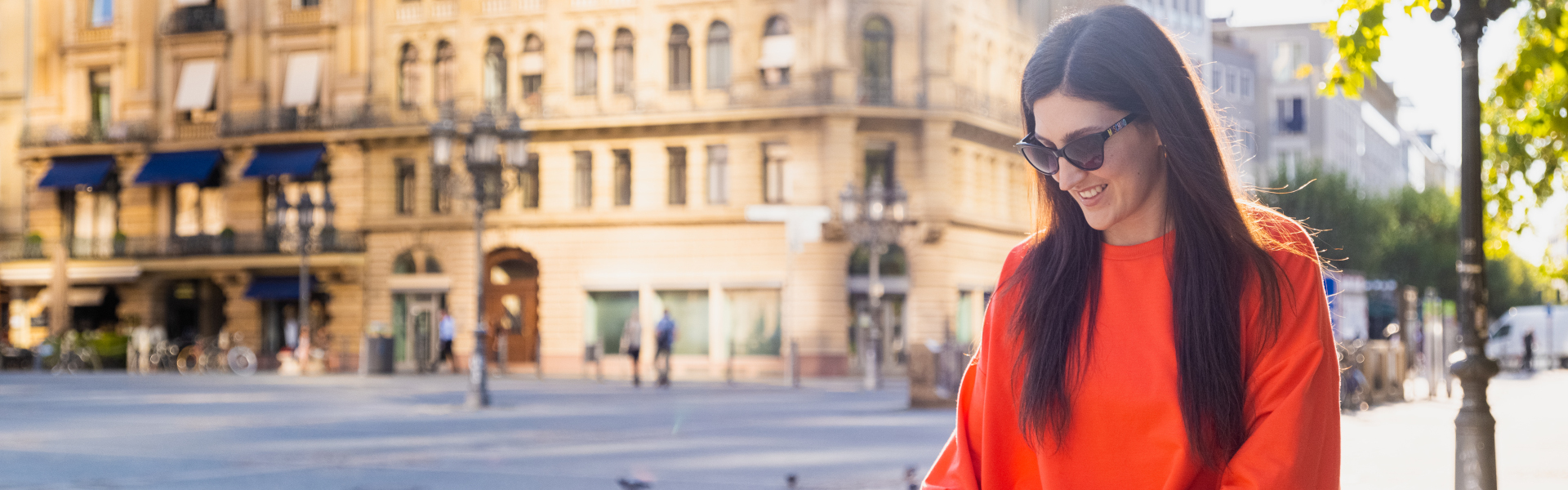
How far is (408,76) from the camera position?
1543 inches

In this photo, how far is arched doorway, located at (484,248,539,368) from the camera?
37875 mm

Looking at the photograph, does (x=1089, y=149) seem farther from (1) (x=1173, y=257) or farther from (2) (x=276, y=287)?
(2) (x=276, y=287)

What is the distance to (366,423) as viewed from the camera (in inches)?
669

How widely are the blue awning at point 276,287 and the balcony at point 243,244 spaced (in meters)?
0.76

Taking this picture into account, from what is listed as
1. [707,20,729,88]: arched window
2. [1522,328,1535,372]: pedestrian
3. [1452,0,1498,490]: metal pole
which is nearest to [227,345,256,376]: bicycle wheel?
[707,20,729,88]: arched window

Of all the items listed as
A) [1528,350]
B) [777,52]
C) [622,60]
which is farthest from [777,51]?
[1528,350]

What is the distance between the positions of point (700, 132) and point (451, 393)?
12368 mm

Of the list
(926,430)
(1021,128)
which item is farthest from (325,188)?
(1021,128)

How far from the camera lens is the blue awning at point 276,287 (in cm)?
3957

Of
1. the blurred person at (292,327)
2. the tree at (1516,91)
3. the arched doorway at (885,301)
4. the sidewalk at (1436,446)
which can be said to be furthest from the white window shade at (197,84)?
the tree at (1516,91)

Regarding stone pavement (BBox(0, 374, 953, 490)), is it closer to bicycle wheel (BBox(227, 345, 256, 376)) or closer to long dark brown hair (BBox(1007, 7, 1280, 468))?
long dark brown hair (BBox(1007, 7, 1280, 468))

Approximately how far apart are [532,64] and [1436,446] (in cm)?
2786

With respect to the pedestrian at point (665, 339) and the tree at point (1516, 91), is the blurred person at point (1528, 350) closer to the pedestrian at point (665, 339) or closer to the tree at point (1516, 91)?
the pedestrian at point (665, 339)

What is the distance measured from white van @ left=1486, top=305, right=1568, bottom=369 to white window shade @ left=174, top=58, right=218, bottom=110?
41.5m
